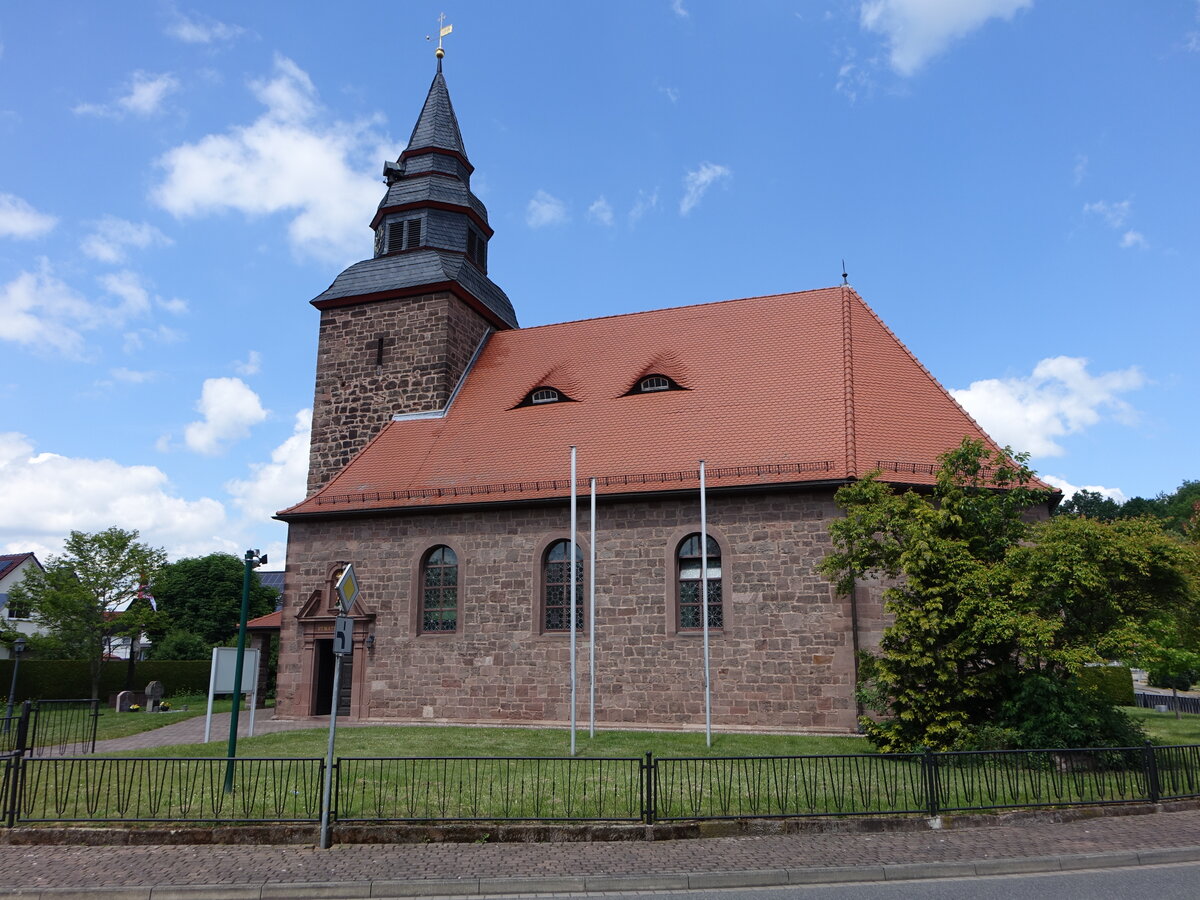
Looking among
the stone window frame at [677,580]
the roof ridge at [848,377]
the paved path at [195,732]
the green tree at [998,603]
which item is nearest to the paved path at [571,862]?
the green tree at [998,603]

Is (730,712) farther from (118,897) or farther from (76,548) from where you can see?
(76,548)

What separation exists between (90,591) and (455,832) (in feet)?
101

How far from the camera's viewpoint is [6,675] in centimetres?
3100

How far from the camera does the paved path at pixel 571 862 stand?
734 cm

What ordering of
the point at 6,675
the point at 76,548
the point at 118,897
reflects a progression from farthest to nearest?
the point at 76,548, the point at 6,675, the point at 118,897

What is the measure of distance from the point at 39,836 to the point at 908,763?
9228mm

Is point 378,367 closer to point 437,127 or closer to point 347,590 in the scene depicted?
point 437,127

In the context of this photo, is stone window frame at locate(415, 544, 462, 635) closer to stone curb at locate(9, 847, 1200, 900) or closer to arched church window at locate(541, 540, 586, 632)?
arched church window at locate(541, 540, 586, 632)

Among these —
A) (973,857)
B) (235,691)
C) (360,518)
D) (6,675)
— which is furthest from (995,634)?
(6,675)

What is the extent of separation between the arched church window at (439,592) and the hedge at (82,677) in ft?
60.5

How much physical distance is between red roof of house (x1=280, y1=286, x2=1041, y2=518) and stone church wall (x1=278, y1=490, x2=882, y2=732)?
0.63 m

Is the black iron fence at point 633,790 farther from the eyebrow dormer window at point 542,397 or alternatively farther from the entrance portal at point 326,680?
the eyebrow dormer window at point 542,397

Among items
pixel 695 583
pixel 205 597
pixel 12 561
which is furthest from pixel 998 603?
pixel 12 561

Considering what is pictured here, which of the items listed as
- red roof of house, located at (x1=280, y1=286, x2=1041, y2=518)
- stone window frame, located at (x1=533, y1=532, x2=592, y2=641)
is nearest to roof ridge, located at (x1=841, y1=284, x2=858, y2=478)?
red roof of house, located at (x1=280, y1=286, x2=1041, y2=518)
